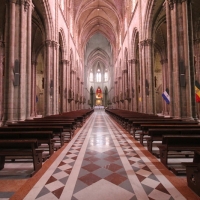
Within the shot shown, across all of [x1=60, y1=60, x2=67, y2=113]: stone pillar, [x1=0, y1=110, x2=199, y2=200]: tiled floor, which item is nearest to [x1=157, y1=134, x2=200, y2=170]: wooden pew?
[x1=0, y1=110, x2=199, y2=200]: tiled floor

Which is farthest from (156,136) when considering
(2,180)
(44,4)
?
(44,4)

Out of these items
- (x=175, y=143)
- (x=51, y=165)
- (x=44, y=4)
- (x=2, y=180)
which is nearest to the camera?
(x=2, y=180)

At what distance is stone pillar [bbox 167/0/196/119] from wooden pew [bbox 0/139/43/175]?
7.55m

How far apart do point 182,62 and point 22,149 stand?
8486 millimetres

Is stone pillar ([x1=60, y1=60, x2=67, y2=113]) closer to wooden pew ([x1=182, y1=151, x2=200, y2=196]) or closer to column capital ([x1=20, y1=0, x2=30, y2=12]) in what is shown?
column capital ([x1=20, y1=0, x2=30, y2=12])

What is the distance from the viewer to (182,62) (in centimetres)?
891

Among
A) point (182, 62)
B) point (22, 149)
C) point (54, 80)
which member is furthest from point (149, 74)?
point (22, 149)

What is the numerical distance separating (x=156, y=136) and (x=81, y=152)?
7.54 feet

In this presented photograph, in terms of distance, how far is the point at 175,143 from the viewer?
12.3ft

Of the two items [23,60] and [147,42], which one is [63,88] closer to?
[147,42]

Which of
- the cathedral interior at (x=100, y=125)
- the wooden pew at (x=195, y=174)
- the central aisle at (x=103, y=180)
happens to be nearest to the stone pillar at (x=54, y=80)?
the cathedral interior at (x=100, y=125)

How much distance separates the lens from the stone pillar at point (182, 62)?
882 cm

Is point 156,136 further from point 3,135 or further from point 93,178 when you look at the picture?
point 3,135

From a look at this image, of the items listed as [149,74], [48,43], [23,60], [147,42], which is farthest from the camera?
[147,42]
